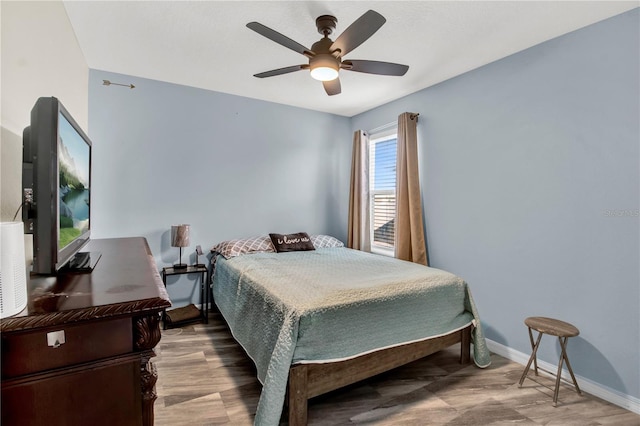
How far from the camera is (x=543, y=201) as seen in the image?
7.98 ft

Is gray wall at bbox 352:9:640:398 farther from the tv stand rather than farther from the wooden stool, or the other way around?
the tv stand

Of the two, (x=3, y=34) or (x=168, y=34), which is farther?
(x=168, y=34)

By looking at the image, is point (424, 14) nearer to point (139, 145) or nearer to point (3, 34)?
point (3, 34)

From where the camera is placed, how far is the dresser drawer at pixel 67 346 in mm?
747

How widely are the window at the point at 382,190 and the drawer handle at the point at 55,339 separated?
3.44 meters

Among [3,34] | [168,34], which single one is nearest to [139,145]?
[168,34]

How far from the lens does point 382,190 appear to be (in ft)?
13.3

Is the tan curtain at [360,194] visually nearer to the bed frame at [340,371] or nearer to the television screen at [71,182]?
the bed frame at [340,371]

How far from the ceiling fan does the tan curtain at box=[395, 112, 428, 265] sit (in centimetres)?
130

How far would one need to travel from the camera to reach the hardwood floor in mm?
1860

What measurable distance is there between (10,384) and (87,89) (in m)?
3.08

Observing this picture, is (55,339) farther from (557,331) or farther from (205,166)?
(205,166)

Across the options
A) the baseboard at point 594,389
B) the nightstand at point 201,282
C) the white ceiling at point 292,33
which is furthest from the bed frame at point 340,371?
the white ceiling at point 292,33

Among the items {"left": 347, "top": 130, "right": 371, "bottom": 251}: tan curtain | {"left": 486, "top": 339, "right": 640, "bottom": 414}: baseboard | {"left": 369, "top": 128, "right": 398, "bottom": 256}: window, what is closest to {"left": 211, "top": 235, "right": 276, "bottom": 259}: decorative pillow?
{"left": 347, "top": 130, "right": 371, "bottom": 251}: tan curtain
